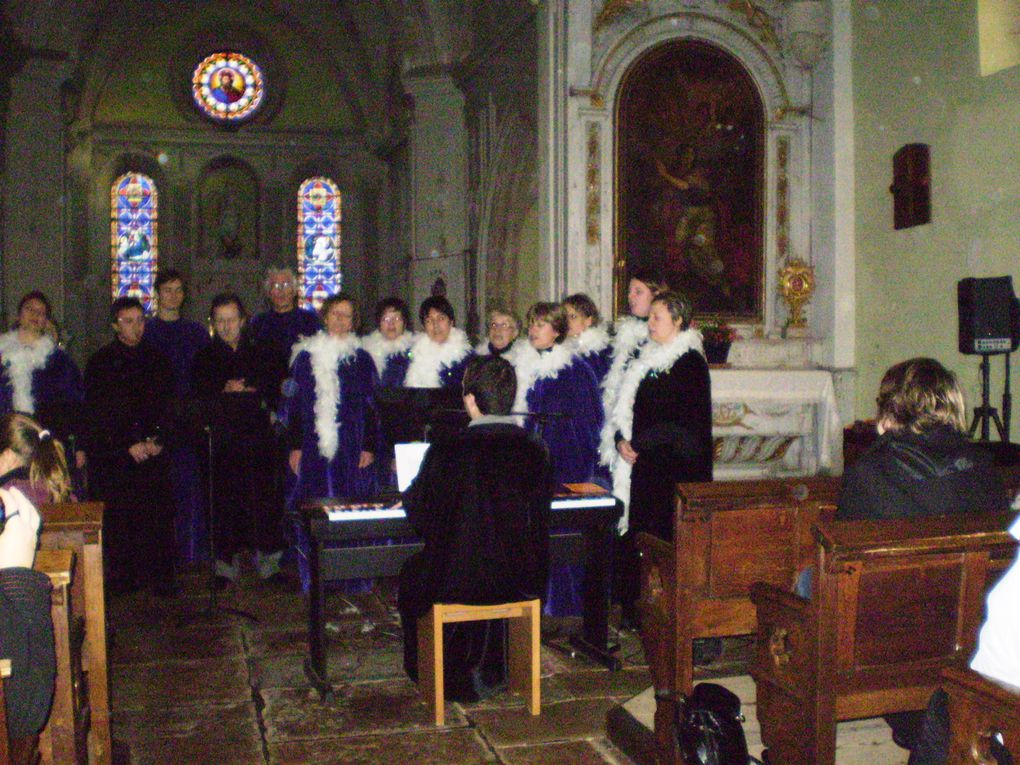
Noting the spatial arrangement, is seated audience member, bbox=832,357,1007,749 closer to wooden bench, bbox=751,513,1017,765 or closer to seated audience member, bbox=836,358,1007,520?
seated audience member, bbox=836,358,1007,520

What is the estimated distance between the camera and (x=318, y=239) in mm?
18188

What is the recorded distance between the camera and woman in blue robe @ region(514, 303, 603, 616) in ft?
19.0

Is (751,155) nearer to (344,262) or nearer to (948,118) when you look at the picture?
(948,118)

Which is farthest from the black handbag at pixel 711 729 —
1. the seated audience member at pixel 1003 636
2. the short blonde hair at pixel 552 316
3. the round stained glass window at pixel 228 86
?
the round stained glass window at pixel 228 86

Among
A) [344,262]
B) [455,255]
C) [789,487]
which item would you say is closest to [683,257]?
[455,255]

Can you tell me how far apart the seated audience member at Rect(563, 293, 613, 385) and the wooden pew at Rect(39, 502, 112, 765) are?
3147 mm

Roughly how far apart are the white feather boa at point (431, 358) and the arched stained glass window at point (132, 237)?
11.9 meters

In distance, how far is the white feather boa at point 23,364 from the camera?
6.52 meters

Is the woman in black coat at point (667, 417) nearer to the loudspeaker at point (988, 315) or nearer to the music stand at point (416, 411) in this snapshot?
the music stand at point (416, 411)

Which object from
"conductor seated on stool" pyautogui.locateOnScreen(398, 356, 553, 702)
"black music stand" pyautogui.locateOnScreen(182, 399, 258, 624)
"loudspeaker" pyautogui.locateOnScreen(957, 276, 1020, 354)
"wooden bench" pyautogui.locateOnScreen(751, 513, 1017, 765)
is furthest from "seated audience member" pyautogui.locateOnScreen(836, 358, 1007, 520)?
"loudspeaker" pyautogui.locateOnScreen(957, 276, 1020, 354)

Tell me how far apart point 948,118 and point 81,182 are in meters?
13.3

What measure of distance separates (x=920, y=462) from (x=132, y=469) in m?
4.65

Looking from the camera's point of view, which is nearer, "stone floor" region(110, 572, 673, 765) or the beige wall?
"stone floor" region(110, 572, 673, 765)

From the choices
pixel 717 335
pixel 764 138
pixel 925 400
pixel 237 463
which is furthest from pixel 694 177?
pixel 925 400
